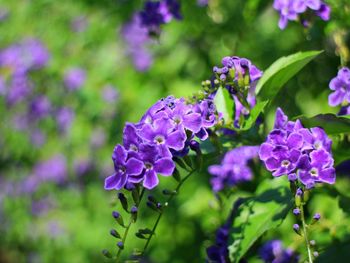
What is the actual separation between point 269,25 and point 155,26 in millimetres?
1183

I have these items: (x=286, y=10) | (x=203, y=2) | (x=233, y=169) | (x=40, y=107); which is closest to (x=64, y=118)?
(x=40, y=107)

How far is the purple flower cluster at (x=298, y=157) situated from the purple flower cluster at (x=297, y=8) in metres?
0.51

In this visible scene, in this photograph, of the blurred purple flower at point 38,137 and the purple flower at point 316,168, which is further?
the blurred purple flower at point 38,137

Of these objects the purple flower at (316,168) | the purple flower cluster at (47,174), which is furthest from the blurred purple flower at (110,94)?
the purple flower at (316,168)

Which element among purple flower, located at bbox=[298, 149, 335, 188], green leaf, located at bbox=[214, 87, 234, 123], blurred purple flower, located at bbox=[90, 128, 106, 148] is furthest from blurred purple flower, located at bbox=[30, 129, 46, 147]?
purple flower, located at bbox=[298, 149, 335, 188]

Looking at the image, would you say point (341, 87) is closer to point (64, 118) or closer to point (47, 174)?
point (64, 118)

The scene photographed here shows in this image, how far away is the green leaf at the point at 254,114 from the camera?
5.31ft

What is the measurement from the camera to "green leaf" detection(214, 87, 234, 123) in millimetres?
1737

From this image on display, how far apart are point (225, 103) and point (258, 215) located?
336mm

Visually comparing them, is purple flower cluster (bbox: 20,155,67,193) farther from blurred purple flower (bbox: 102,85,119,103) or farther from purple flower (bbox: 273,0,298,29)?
purple flower (bbox: 273,0,298,29)

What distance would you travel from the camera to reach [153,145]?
1427mm

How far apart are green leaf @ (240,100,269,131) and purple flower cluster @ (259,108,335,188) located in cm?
14

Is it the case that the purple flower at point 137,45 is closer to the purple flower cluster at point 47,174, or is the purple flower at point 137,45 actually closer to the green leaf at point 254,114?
the purple flower cluster at point 47,174

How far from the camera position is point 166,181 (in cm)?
365
